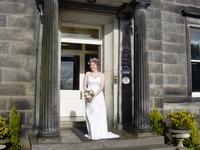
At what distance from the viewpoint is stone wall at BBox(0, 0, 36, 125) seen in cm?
627

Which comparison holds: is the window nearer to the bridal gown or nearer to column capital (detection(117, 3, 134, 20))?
column capital (detection(117, 3, 134, 20))

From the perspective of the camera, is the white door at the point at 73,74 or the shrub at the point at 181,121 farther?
the white door at the point at 73,74

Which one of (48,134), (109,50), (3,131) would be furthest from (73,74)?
(3,131)

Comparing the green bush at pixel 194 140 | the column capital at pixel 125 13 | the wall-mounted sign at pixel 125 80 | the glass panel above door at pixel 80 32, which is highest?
the column capital at pixel 125 13

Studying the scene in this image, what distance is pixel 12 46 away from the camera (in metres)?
6.38

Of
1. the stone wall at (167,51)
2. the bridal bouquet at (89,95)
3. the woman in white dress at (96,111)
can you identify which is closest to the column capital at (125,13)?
the stone wall at (167,51)

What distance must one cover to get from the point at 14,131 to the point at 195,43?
6149mm

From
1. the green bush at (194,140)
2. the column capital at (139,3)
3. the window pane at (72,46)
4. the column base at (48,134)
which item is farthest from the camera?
the window pane at (72,46)

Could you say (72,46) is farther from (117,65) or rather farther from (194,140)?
(194,140)

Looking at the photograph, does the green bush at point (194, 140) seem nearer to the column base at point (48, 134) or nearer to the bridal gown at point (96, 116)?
the bridal gown at point (96, 116)

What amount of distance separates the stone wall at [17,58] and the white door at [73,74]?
175 cm

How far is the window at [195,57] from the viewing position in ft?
28.5

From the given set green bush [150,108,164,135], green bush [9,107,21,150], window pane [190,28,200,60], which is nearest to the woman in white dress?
green bush [150,108,164,135]

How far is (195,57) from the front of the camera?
8.73 m
